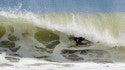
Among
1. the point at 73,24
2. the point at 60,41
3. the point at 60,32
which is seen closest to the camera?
the point at 60,41

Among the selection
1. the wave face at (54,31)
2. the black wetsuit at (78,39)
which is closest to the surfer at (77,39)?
the black wetsuit at (78,39)

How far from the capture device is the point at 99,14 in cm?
953

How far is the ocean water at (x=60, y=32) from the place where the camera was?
788 cm

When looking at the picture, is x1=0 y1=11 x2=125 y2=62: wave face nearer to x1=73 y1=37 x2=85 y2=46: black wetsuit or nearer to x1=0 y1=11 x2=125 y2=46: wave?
x1=0 y1=11 x2=125 y2=46: wave

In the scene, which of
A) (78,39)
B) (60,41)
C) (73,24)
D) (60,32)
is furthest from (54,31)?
(78,39)

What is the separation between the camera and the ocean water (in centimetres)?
788

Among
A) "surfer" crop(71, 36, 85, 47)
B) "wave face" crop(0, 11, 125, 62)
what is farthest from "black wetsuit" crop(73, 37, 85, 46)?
"wave face" crop(0, 11, 125, 62)

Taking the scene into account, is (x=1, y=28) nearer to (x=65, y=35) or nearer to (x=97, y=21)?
(x=65, y=35)

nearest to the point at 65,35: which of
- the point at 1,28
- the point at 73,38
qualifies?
the point at 73,38

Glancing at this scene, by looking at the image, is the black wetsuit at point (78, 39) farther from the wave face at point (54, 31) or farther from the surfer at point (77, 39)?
the wave face at point (54, 31)

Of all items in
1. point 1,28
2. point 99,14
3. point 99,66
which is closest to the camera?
point 99,66

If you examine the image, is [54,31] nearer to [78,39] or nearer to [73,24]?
[73,24]

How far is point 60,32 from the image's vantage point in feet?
29.0

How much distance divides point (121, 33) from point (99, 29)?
494mm
